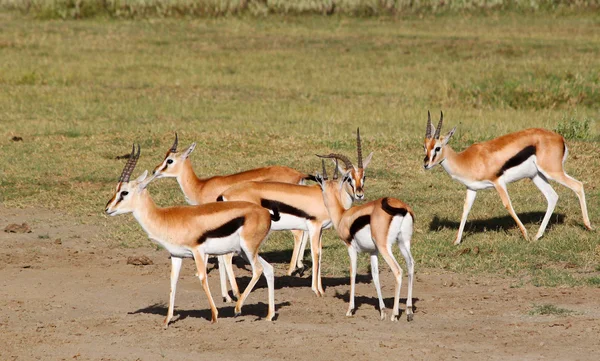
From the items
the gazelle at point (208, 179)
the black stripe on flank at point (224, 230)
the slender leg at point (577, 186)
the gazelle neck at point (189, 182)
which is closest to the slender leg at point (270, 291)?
the black stripe on flank at point (224, 230)

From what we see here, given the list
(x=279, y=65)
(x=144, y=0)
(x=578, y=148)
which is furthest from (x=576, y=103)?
(x=144, y=0)

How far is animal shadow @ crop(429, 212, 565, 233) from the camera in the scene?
11.4 metres

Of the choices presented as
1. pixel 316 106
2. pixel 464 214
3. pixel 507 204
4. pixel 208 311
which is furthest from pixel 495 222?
pixel 316 106

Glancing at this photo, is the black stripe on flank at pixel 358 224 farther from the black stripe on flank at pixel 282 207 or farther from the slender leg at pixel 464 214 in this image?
the slender leg at pixel 464 214

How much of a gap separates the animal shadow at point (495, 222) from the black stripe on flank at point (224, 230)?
3.97 metres

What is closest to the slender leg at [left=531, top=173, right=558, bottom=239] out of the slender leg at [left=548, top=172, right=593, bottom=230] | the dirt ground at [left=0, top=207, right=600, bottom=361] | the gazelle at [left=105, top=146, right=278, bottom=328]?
the slender leg at [left=548, top=172, right=593, bottom=230]

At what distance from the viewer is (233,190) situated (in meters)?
9.26

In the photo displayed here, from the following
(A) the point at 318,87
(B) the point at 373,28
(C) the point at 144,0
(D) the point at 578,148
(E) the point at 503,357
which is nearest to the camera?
(E) the point at 503,357

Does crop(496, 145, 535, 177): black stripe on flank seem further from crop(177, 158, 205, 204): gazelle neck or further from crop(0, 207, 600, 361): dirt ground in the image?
crop(177, 158, 205, 204): gazelle neck

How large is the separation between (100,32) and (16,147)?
15.1 meters

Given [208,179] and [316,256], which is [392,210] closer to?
[316,256]

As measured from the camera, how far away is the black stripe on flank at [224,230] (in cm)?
785

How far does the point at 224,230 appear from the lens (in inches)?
309

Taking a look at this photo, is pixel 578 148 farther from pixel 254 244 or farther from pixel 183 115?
pixel 254 244
